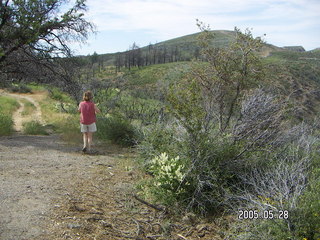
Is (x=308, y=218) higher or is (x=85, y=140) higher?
(x=85, y=140)

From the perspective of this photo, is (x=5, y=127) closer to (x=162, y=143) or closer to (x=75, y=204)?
(x=162, y=143)

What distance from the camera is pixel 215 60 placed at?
770cm

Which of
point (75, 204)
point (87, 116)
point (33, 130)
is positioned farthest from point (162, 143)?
point (33, 130)

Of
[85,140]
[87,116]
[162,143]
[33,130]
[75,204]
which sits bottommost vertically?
Result: [75,204]

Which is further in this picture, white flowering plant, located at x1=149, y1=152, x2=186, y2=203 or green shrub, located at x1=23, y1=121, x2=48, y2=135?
green shrub, located at x1=23, y1=121, x2=48, y2=135

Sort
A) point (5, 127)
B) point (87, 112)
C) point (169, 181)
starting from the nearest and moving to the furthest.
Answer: point (169, 181)
point (87, 112)
point (5, 127)

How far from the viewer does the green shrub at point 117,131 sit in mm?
9211

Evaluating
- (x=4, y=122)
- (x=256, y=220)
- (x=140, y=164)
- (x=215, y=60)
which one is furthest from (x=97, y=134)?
(x=256, y=220)

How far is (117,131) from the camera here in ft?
30.5

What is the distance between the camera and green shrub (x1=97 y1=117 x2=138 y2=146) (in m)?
9.21

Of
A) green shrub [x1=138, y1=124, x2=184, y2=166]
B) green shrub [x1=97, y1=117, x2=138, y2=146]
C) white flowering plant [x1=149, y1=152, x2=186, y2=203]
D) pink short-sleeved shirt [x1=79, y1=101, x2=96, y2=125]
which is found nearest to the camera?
white flowering plant [x1=149, y1=152, x2=186, y2=203]

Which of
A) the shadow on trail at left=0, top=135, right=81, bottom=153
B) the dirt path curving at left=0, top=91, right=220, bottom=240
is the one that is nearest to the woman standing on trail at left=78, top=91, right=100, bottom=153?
the shadow on trail at left=0, top=135, right=81, bottom=153

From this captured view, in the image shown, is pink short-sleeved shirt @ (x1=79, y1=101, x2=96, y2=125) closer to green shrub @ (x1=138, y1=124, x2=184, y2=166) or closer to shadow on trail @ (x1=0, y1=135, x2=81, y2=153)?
shadow on trail @ (x1=0, y1=135, x2=81, y2=153)

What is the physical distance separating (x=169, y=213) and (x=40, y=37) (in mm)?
7583
